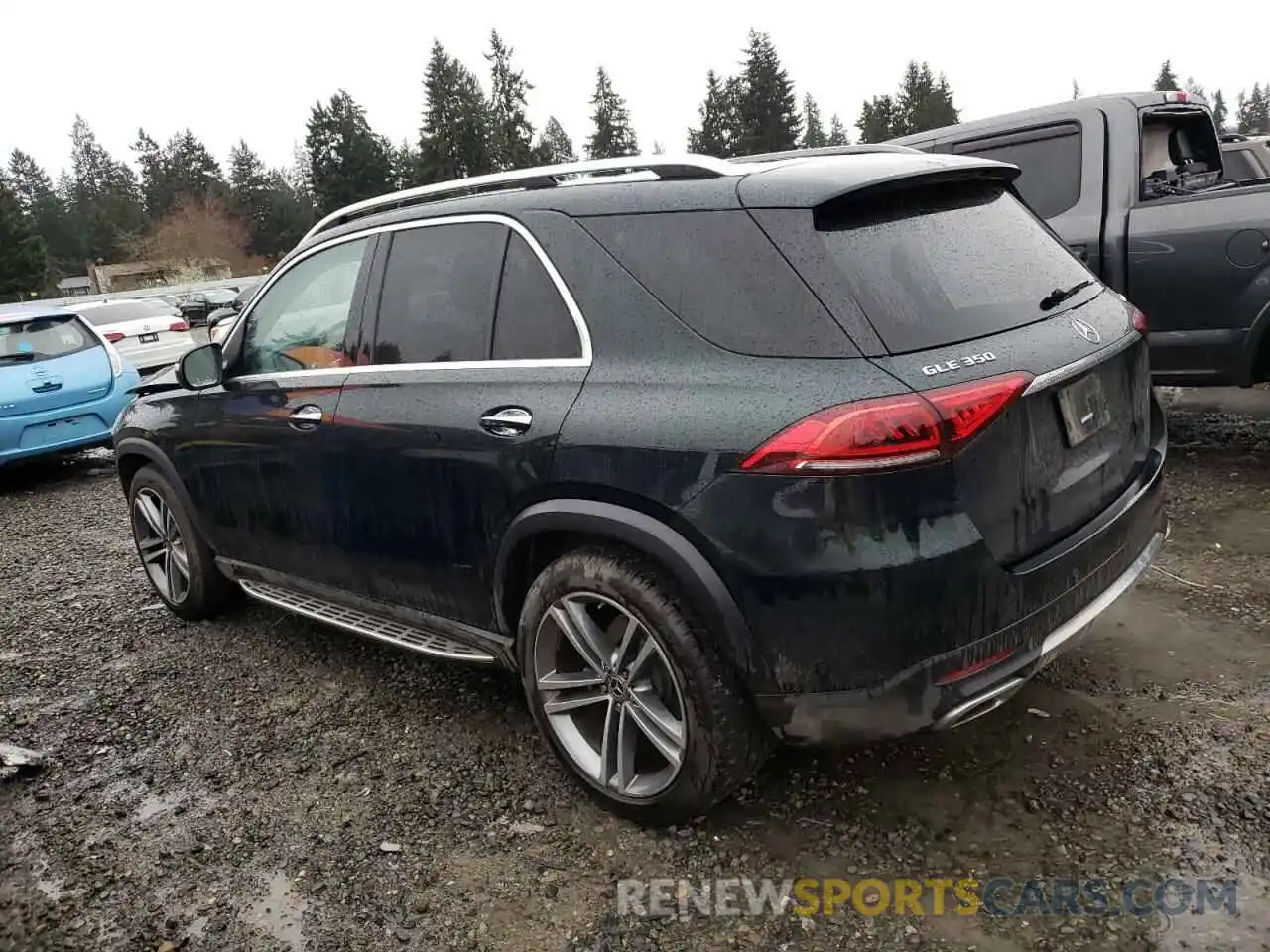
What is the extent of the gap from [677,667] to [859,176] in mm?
1351

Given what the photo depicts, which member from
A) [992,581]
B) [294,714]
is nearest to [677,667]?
[992,581]

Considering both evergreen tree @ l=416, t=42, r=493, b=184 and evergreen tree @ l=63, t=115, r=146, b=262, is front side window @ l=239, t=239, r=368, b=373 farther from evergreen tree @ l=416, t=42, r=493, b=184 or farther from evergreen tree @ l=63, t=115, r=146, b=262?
evergreen tree @ l=63, t=115, r=146, b=262

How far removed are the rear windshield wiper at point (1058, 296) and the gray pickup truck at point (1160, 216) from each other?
218cm

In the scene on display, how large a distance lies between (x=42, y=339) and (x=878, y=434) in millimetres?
8866

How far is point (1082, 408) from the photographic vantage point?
2.58m

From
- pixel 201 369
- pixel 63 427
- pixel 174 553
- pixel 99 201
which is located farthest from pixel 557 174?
pixel 99 201

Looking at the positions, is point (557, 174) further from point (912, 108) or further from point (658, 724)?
point (912, 108)

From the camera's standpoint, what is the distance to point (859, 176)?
8.31 feet

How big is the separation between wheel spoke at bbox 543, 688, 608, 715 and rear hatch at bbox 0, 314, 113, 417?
7.23 metres

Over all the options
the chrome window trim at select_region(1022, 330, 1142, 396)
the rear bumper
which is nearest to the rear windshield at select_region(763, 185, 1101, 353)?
the chrome window trim at select_region(1022, 330, 1142, 396)

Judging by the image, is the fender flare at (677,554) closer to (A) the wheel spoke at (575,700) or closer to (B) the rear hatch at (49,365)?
(A) the wheel spoke at (575,700)

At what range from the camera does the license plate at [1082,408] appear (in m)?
2.52

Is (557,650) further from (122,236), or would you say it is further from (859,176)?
(122,236)

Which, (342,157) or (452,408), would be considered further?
(342,157)
